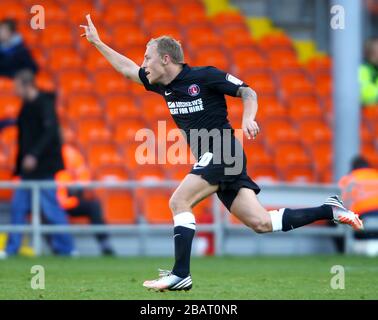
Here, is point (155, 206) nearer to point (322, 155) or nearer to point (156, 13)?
point (322, 155)

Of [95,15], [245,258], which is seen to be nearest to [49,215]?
[245,258]

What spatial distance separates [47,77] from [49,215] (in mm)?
3262

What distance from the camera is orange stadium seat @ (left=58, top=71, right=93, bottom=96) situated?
1591 centimetres

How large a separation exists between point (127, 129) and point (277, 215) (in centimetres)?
709

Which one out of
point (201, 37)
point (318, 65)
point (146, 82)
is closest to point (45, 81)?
point (201, 37)

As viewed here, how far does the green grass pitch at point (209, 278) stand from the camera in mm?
8242

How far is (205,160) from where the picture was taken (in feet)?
27.3

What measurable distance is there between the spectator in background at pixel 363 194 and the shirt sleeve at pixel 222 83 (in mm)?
5705

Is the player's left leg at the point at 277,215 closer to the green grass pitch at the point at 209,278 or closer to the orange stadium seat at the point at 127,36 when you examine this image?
the green grass pitch at the point at 209,278

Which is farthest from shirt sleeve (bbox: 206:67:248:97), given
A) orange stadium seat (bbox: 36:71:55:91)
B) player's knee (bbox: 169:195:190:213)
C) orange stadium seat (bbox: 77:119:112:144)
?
orange stadium seat (bbox: 36:71:55:91)

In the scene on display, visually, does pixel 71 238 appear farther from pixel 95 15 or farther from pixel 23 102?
pixel 95 15

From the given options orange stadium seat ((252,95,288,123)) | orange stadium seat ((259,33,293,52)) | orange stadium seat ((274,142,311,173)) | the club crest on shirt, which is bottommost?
orange stadium seat ((274,142,311,173))

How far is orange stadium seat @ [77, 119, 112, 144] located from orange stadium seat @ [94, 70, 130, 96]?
2.15 ft

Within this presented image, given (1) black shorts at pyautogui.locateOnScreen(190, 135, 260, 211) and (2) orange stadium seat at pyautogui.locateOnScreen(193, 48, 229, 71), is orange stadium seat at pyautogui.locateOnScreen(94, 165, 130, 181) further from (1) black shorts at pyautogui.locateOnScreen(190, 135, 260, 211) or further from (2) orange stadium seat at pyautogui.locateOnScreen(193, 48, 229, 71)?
(1) black shorts at pyautogui.locateOnScreen(190, 135, 260, 211)
